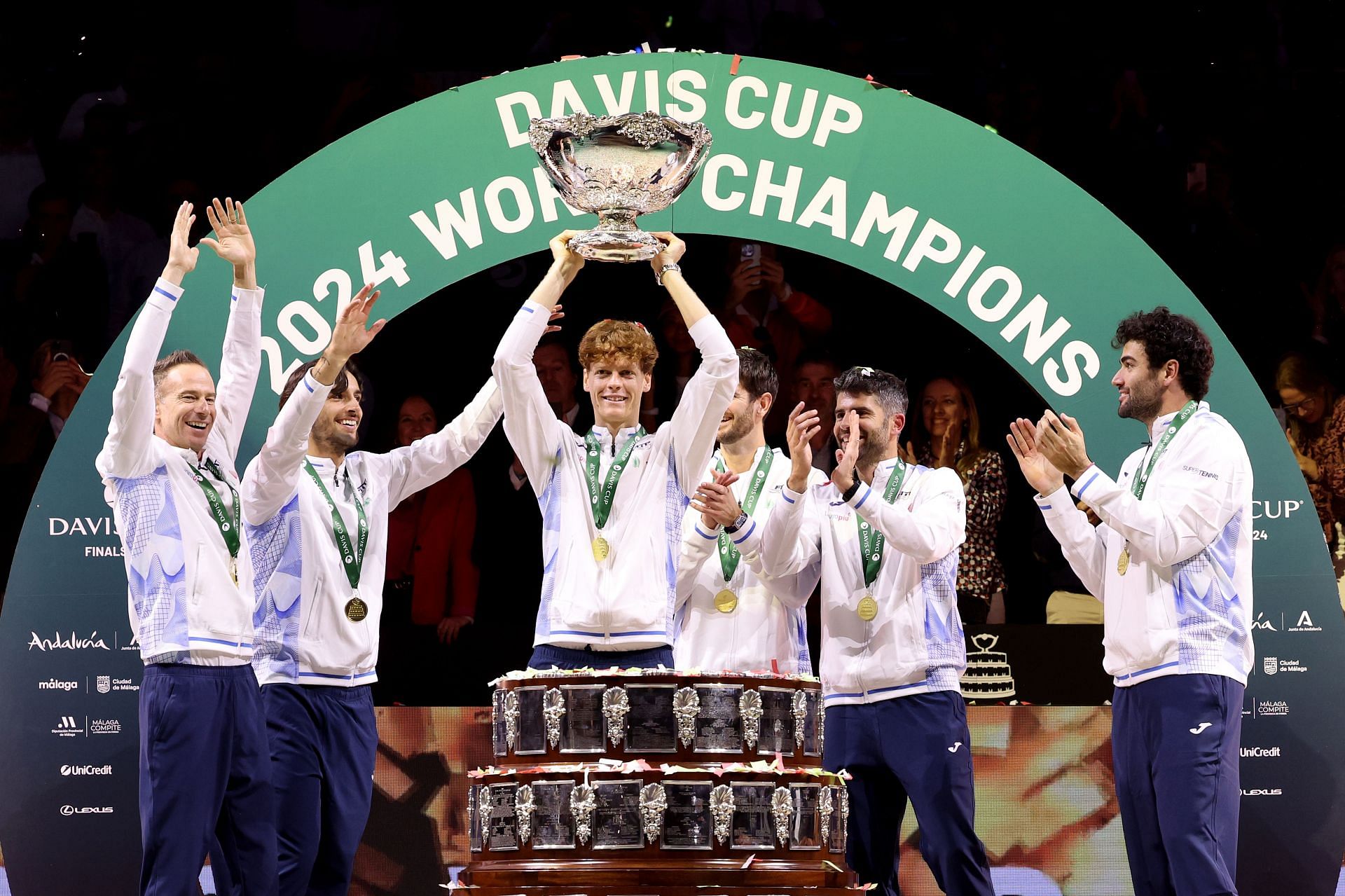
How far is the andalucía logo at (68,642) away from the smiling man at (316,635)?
4.00 ft

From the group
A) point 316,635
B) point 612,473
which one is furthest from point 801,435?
point 316,635

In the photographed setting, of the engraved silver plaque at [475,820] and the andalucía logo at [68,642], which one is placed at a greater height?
the andalucía logo at [68,642]

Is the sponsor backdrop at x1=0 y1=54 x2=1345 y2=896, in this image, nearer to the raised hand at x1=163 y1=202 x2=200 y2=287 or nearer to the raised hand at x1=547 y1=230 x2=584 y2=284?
the raised hand at x1=163 y1=202 x2=200 y2=287

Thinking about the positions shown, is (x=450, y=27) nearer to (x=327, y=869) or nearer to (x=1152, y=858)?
(x=327, y=869)

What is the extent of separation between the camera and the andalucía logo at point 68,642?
636 centimetres

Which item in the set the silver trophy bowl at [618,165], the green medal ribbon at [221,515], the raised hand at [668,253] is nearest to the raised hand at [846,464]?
the raised hand at [668,253]

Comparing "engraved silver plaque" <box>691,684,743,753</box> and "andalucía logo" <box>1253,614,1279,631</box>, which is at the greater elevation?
"andalucía logo" <box>1253,614,1279,631</box>

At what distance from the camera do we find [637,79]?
6707 millimetres

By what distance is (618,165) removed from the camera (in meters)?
4.78

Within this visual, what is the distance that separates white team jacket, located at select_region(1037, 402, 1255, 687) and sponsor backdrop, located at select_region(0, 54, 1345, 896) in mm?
1194

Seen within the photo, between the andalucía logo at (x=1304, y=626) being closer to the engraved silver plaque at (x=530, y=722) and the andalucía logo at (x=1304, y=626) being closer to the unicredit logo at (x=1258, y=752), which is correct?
the unicredit logo at (x=1258, y=752)

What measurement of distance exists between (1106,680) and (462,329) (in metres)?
3.26

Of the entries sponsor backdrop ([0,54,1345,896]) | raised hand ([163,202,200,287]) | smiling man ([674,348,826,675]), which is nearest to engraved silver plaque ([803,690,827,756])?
smiling man ([674,348,826,675])

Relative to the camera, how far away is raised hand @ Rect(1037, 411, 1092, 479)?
17.0ft
